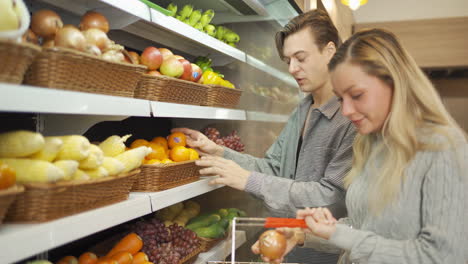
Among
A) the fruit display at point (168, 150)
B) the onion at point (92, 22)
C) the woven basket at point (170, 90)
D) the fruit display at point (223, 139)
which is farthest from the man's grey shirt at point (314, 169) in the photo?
the onion at point (92, 22)

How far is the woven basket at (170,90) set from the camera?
1722mm

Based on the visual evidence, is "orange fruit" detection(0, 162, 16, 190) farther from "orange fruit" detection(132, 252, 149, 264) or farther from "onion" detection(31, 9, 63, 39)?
"orange fruit" detection(132, 252, 149, 264)

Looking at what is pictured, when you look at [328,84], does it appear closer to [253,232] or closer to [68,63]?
[253,232]

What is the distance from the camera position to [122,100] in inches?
60.0

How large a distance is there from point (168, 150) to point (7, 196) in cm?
113

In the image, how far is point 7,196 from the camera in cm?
104

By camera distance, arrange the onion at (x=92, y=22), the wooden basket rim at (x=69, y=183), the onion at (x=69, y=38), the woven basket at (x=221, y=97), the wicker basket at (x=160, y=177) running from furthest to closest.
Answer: the woven basket at (x=221, y=97) < the wicker basket at (x=160, y=177) < the onion at (x=92, y=22) < the onion at (x=69, y=38) < the wooden basket rim at (x=69, y=183)

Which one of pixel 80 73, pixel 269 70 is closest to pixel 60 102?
pixel 80 73

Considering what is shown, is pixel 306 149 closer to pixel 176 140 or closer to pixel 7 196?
pixel 176 140

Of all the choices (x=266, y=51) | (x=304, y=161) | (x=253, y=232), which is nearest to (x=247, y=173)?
(x=304, y=161)

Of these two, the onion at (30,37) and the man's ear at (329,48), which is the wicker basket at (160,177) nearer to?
the onion at (30,37)

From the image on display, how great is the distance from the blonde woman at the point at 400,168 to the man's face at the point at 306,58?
2.24 ft

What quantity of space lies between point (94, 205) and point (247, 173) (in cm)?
89

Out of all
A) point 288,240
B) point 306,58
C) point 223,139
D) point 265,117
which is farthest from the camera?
point 265,117
